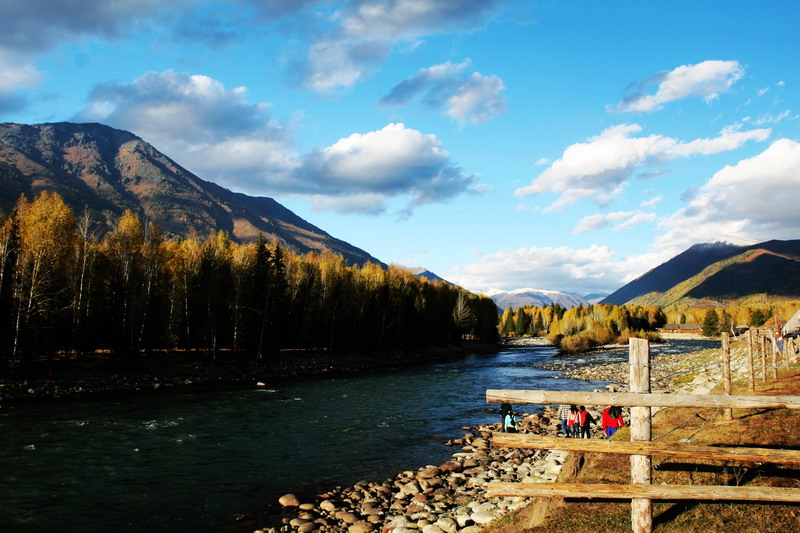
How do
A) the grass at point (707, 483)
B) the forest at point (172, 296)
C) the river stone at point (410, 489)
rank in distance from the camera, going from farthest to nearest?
the forest at point (172, 296)
the river stone at point (410, 489)
the grass at point (707, 483)

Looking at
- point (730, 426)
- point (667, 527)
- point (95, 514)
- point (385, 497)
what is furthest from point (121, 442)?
point (730, 426)

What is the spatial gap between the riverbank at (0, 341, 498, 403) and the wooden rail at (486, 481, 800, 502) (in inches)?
1590

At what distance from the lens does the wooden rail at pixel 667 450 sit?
7.70 m

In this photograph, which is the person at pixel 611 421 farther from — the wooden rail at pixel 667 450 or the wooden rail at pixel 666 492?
the wooden rail at pixel 667 450

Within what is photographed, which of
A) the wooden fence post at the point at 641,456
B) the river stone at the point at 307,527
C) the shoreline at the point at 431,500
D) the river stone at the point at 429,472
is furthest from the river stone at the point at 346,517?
the wooden fence post at the point at 641,456

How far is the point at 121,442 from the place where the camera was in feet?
76.1

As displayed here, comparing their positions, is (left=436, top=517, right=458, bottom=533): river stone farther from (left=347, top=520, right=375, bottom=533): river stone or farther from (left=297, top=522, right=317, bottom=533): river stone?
(left=297, top=522, right=317, bottom=533): river stone

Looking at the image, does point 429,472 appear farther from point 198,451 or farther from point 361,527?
point 198,451

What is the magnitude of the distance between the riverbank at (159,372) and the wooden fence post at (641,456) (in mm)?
41524

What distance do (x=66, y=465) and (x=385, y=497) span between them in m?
14.0

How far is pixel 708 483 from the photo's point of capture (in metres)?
10.6

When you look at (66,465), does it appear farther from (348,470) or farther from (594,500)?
(594,500)

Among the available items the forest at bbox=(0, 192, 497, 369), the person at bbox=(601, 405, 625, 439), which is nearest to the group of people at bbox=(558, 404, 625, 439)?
the person at bbox=(601, 405, 625, 439)

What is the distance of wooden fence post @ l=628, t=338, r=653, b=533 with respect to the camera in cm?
809
